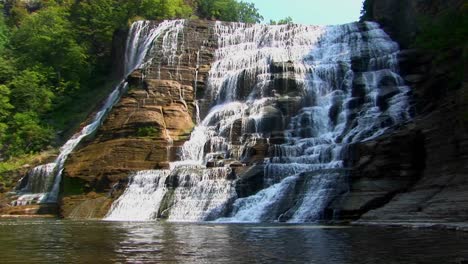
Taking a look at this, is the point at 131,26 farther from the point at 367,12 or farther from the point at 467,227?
the point at 467,227

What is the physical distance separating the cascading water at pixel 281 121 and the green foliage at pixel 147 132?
2987 mm

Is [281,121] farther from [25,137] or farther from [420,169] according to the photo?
[25,137]

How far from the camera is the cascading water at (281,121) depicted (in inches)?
1281

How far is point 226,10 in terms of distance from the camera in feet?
284

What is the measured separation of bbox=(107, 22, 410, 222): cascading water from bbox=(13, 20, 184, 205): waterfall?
22.9 feet

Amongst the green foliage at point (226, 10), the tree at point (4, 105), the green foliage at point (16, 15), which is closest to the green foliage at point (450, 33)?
the tree at point (4, 105)

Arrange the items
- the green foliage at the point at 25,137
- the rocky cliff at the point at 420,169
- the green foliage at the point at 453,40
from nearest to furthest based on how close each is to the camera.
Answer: the rocky cliff at the point at 420,169 < the green foliage at the point at 453,40 < the green foliage at the point at 25,137

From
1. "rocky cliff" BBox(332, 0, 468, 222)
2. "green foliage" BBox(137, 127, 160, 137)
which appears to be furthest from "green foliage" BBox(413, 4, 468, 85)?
"green foliage" BBox(137, 127, 160, 137)

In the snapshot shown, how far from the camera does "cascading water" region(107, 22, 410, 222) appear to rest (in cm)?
3253

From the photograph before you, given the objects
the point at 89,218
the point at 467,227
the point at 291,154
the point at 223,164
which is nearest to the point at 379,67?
the point at 291,154

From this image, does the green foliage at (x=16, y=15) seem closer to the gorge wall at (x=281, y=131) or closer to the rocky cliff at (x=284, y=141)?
the gorge wall at (x=281, y=131)

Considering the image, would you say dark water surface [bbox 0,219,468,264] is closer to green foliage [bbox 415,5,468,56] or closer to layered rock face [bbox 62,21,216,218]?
green foliage [bbox 415,5,468,56]

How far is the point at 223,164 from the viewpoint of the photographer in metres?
38.1

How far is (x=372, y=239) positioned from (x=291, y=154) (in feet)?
69.3
